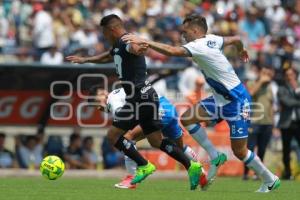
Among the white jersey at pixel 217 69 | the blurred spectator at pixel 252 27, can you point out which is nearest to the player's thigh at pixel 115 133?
the white jersey at pixel 217 69

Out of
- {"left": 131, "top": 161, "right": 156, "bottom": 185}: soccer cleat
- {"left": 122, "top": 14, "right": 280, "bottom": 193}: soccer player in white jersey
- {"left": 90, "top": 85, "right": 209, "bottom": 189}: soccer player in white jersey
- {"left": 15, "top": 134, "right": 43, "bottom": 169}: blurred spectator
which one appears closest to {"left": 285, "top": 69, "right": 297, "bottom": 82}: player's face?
{"left": 90, "top": 85, "right": 209, "bottom": 189}: soccer player in white jersey

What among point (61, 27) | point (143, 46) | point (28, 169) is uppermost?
point (61, 27)

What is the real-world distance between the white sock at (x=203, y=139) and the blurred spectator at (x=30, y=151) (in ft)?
27.4

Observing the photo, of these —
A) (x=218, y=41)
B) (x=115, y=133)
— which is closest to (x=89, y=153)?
(x=115, y=133)

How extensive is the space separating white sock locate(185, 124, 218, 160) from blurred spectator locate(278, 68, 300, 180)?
6.04 meters

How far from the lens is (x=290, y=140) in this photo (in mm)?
21438

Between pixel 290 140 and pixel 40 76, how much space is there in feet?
20.1

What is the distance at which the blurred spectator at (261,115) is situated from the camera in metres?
20.9

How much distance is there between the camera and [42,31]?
84.2ft

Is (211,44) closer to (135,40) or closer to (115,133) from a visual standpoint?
(135,40)

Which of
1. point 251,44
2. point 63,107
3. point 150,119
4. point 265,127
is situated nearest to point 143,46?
point 150,119

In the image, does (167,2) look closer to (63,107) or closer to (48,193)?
(63,107)

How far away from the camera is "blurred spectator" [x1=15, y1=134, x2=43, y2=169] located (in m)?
23.2

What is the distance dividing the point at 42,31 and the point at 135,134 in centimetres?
1020
